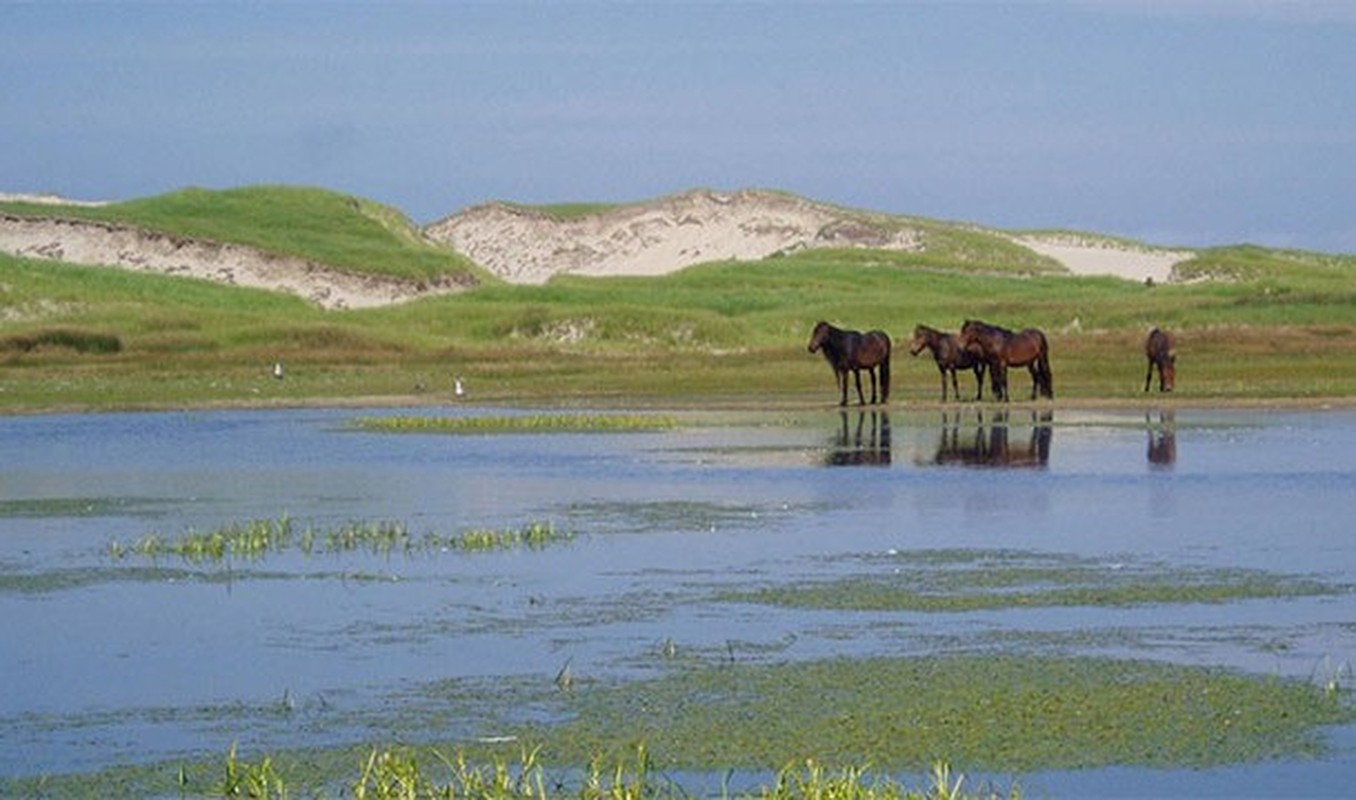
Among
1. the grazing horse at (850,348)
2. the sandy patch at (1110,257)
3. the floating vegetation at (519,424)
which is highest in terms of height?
the sandy patch at (1110,257)

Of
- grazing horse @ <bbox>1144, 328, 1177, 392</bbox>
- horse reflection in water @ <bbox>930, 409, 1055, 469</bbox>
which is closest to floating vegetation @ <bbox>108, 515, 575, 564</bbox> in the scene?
horse reflection in water @ <bbox>930, 409, 1055, 469</bbox>

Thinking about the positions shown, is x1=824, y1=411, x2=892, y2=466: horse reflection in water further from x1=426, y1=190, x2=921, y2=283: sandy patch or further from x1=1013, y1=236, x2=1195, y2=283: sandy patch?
x1=426, y1=190, x2=921, y2=283: sandy patch

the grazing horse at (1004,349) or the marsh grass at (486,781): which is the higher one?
the grazing horse at (1004,349)

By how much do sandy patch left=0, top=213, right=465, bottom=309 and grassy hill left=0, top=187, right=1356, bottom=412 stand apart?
131cm

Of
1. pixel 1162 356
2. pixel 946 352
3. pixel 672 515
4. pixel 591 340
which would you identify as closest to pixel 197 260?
pixel 591 340

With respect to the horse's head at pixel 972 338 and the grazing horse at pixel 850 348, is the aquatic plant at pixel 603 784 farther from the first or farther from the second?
the horse's head at pixel 972 338

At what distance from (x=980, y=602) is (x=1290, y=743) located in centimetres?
504

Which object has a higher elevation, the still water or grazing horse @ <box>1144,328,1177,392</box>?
grazing horse @ <box>1144,328,1177,392</box>

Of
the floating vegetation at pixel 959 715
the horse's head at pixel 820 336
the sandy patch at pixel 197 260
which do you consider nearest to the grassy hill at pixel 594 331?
the sandy patch at pixel 197 260

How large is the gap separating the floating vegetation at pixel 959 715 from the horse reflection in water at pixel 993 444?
14.5 metres

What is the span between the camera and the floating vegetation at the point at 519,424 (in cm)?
3762

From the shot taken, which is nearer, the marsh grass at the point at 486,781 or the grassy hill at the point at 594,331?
the marsh grass at the point at 486,781

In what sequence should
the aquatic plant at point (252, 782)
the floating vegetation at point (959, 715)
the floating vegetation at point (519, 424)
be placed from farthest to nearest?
the floating vegetation at point (519, 424) → the floating vegetation at point (959, 715) → the aquatic plant at point (252, 782)

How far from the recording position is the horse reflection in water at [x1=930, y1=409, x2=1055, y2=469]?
2923cm
